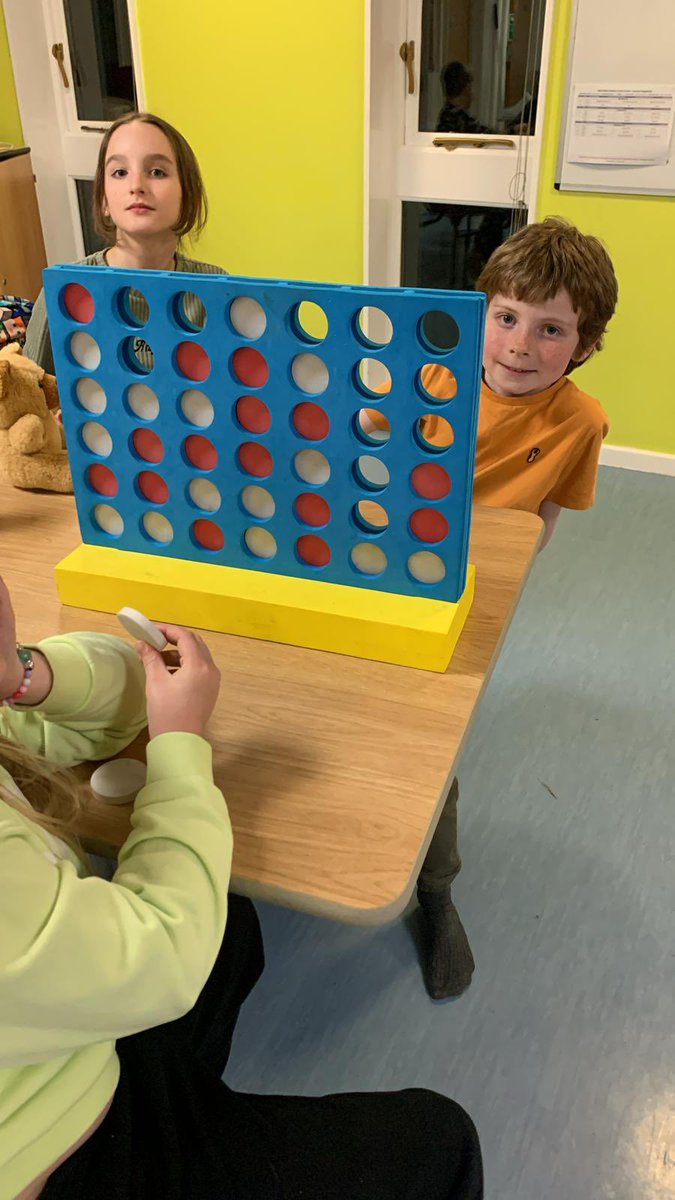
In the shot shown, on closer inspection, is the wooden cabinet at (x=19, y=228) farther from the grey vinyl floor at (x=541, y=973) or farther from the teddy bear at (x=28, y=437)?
the grey vinyl floor at (x=541, y=973)

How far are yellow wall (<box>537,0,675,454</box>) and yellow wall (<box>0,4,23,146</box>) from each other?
6.34 feet

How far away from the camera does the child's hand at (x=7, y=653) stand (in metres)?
0.70

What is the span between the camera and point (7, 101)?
330 cm

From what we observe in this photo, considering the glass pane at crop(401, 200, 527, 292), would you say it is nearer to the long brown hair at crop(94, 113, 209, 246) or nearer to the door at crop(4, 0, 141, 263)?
the door at crop(4, 0, 141, 263)

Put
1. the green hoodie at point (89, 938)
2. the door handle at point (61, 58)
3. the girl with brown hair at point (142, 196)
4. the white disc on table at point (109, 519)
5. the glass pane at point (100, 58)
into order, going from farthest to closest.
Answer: the door handle at point (61, 58) < the glass pane at point (100, 58) < the girl with brown hair at point (142, 196) < the white disc on table at point (109, 519) < the green hoodie at point (89, 938)

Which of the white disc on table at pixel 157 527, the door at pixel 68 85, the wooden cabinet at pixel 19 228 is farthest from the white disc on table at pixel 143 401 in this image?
the door at pixel 68 85

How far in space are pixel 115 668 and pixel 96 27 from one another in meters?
3.19

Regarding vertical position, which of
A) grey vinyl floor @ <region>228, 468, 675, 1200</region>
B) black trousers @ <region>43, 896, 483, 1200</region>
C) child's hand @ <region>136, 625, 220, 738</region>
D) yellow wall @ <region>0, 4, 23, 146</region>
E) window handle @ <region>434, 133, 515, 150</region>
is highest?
yellow wall @ <region>0, 4, 23, 146</region>

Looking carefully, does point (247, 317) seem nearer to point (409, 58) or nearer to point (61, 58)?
point (409, 58)

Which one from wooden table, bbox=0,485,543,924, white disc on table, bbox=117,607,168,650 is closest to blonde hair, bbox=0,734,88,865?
wooden table, bbox=0,485,543,924

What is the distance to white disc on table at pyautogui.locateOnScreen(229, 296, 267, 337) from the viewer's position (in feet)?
2.70

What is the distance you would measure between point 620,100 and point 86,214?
2.05m

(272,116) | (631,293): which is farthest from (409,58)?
(631,293)

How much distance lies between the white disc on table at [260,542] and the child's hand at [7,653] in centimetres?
29
